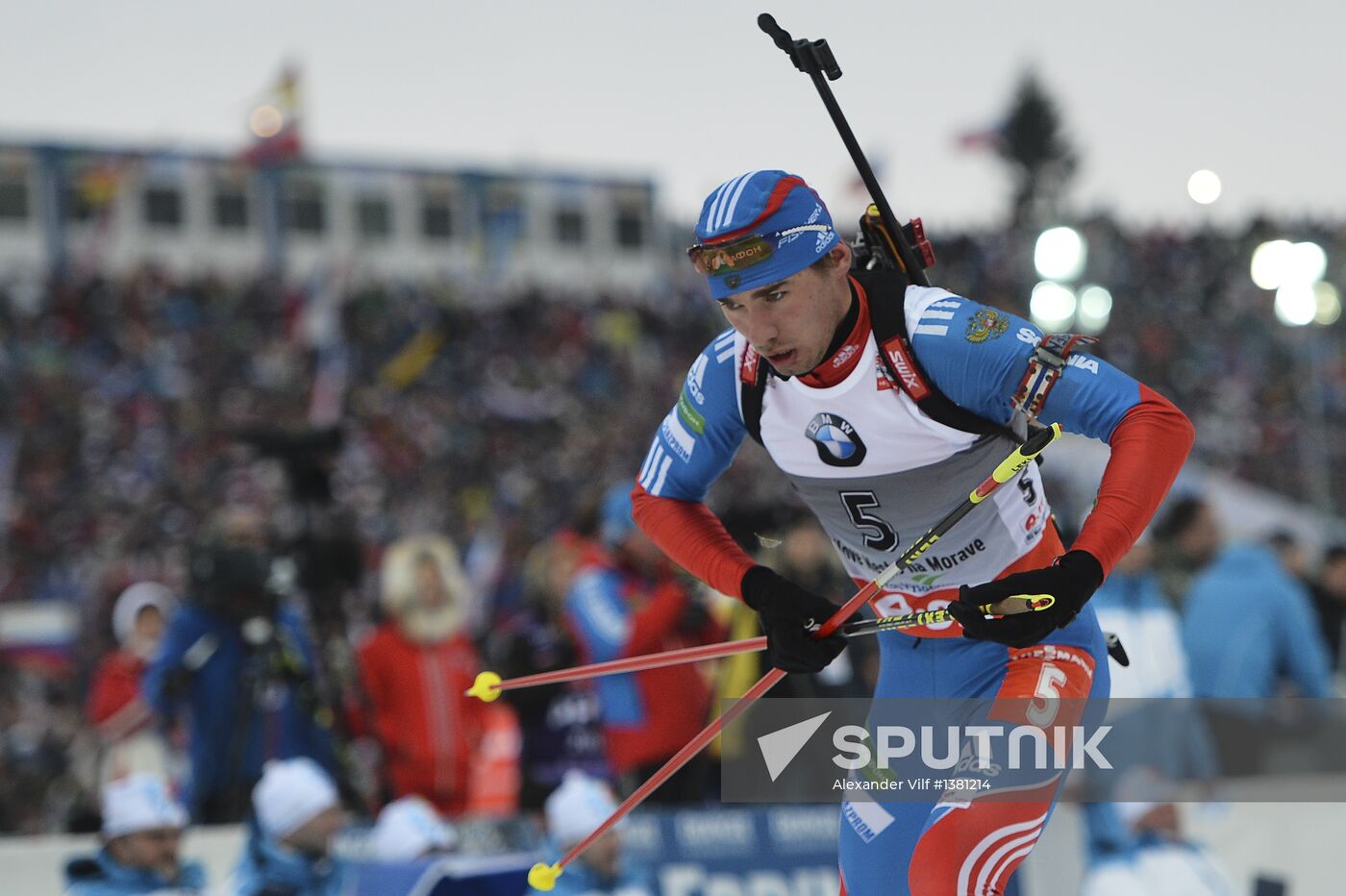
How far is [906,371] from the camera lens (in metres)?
3.52

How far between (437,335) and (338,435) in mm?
22756

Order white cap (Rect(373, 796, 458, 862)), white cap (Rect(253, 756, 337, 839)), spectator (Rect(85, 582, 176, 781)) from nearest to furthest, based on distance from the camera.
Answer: white cap (Rect(253, 756, 337, 839)) < white cap (Rect(373, 796, 458, 862)) < spectator (Rect(85, 582, 176, 781))

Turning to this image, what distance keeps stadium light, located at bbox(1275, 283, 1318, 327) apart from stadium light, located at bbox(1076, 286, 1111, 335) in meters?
2.99

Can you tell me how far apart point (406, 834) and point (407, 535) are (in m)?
14.3

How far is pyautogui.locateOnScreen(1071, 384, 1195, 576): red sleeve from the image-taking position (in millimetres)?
3250

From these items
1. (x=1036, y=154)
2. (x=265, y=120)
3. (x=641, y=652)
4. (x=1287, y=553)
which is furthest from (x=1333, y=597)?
(x=1036, y=154)

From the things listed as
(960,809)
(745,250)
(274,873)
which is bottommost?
(274,873)

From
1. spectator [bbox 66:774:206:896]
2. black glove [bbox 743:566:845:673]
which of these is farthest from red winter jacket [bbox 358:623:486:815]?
black glove [bbox 743:566:845:673]

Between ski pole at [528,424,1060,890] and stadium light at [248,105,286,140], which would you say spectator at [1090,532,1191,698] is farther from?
stadium light at [248,105,286,140]

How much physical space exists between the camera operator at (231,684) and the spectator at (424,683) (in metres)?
0.38

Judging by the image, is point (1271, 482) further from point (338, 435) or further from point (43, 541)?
point (338, 435)

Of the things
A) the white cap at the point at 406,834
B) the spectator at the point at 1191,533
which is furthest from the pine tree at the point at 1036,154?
the white cap at the point at 406,834

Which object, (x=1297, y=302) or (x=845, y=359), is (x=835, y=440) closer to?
(x=845, y=359)

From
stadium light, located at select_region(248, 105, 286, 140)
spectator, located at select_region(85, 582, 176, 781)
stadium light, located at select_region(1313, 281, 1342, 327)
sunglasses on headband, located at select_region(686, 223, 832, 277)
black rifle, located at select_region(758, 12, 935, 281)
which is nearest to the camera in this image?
sunglasses on headband, located at select_region(686, 223, 832, 277)
